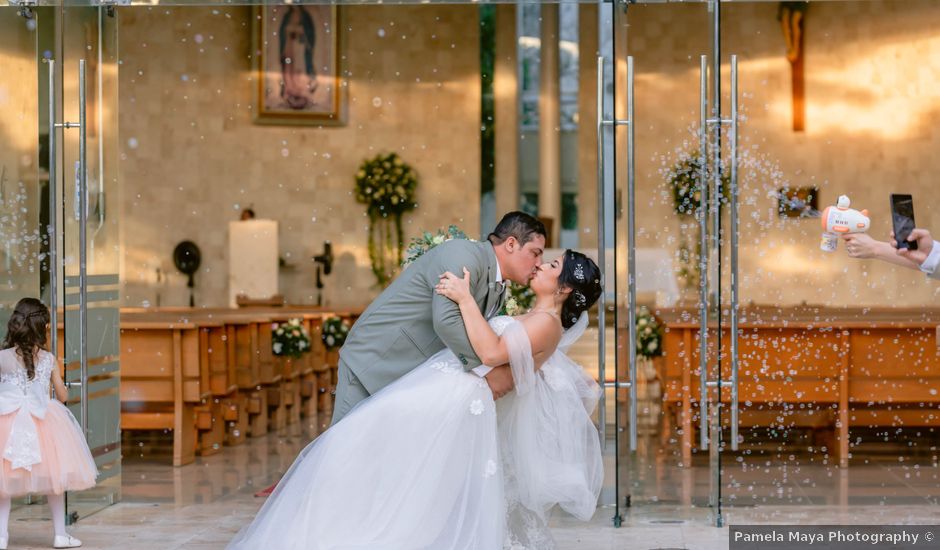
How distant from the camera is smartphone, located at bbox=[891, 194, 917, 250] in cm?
339

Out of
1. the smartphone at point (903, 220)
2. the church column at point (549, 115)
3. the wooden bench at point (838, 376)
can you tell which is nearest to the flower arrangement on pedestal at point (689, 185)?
the wooden bench at point (838, 376)

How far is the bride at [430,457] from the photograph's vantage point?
177 inches

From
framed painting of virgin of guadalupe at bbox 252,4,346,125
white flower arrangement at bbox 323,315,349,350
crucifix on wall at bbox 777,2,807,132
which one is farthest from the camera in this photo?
framed painting of virgin of guadalupe at bbox 252,4,346,125

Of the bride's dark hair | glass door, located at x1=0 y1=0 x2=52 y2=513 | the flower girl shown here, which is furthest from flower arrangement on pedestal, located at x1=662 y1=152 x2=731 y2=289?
glass door, located at x1=0 y1=0 x2=52 y2=513

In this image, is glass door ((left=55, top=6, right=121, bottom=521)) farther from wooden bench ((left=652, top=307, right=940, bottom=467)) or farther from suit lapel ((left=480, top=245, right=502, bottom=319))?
wooden bench ((left=652, top=307, right=940, bottom=467))

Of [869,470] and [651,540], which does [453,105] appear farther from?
[651,540]

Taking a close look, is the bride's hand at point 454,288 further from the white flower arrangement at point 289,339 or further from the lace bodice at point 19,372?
the white flower arrangement at point 289,339

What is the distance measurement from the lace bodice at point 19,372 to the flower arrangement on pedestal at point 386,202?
17.5ft

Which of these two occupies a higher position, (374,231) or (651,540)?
(374,231)

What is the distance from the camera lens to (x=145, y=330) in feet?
25.8

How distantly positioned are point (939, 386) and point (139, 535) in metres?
4.33

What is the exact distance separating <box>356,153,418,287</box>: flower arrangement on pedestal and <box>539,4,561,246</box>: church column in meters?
1.09

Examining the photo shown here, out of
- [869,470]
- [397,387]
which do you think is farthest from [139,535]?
[869,470]

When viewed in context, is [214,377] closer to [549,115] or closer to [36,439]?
[36,439]
